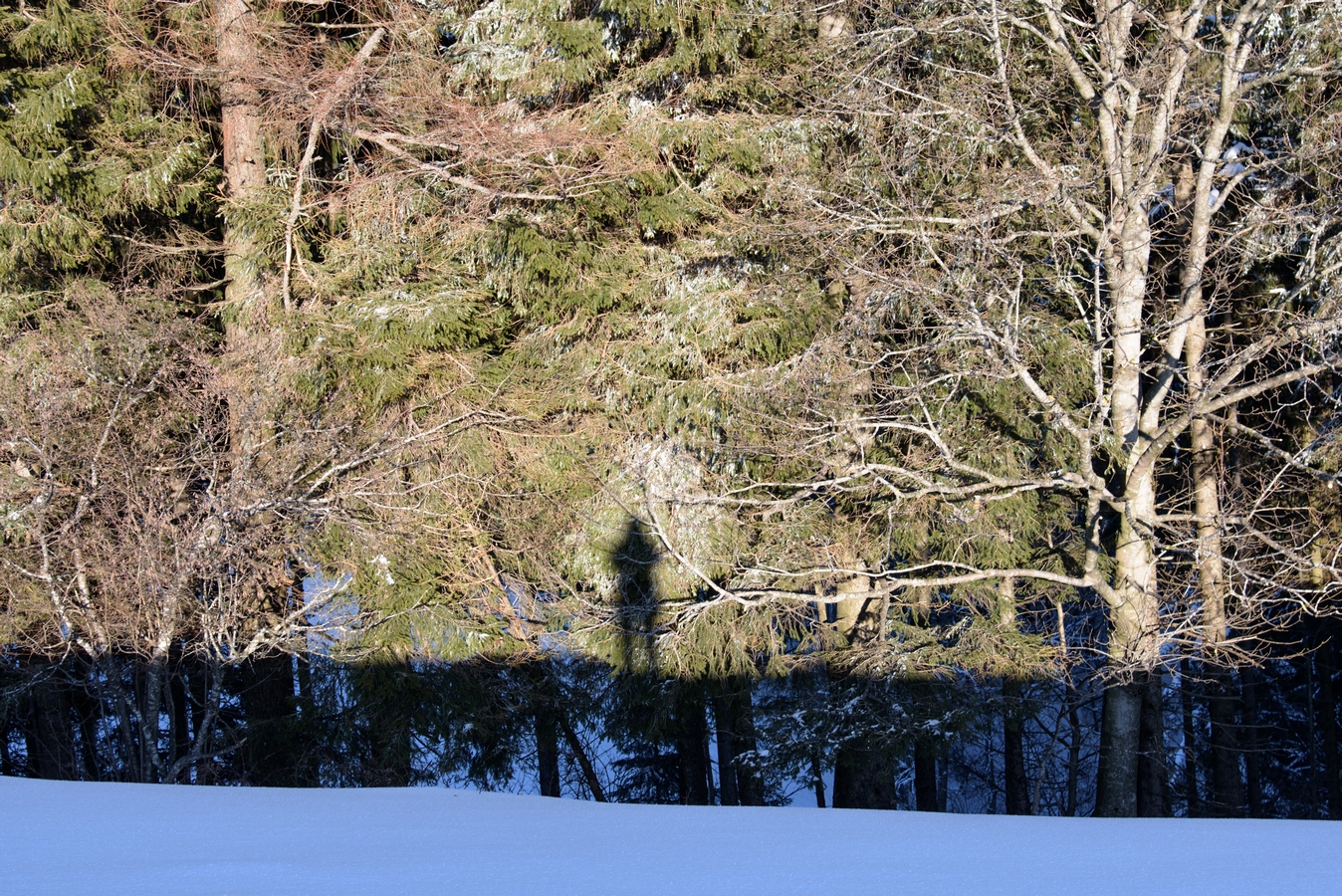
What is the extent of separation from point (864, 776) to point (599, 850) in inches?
322

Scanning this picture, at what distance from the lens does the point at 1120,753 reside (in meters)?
8.83

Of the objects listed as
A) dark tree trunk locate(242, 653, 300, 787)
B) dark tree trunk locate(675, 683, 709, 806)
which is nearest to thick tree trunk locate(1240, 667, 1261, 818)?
dark tree trunk locate(675, 683, 709, 806)

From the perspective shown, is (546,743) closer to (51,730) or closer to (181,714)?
(181,714)

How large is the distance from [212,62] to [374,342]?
13.4 ft

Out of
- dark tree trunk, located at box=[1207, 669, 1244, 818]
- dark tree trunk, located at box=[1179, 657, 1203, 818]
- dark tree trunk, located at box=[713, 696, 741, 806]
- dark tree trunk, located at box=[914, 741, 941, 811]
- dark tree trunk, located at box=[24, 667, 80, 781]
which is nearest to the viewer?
dark tree trunk, located at box=[24, 667, 80, 781]

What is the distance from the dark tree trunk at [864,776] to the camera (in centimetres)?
921

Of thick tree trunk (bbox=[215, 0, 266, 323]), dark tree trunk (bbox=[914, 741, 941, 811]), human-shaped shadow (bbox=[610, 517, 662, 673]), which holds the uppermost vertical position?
thick tree trunk (bbox=[215, 0, 266, 323])

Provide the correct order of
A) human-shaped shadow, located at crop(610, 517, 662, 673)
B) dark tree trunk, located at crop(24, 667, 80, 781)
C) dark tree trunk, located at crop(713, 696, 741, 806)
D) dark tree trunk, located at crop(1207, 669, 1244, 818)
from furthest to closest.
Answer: dark tree trunk, located at crop(713, 696, 741, 806) < dark tree trunk, located at crop(1207, 669, 1244, 818) < human-shaped shadow, located at crop(610, 517, 662, 673) < dark tree trunk, located at crop(24, 667, 80, 781)

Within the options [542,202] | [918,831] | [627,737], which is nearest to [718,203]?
[542,202]

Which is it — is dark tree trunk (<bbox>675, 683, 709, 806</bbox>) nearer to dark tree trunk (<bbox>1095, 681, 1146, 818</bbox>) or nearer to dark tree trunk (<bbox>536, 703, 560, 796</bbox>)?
dark tree trunk (<bbox>536, 703, 560, 796</bbox>)

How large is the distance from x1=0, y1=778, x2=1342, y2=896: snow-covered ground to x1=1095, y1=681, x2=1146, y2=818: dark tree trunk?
18.8 ft

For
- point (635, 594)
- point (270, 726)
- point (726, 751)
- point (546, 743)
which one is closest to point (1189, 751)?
point (726, 751)

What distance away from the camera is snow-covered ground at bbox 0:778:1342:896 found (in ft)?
7.57

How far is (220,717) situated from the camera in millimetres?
11492
